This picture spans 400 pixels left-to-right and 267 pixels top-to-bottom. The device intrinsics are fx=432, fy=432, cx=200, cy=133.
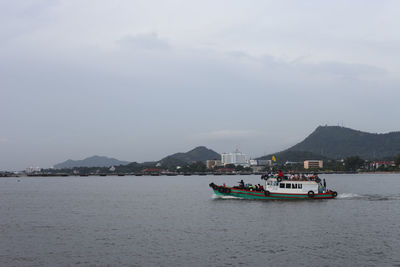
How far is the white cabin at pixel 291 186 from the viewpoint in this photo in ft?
210

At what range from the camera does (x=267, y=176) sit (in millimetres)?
65438

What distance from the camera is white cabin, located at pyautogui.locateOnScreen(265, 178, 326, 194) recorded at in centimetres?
6397

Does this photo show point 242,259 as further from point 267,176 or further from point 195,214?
point 267,176

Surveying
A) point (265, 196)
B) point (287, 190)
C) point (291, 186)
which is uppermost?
point (291, 186)

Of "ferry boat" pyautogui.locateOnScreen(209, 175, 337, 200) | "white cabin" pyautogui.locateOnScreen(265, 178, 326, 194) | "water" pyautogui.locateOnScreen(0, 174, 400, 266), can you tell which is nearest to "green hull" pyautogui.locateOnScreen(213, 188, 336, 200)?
"ferry boat" pyautogui.locateOnScreen(209, 175, 337, 200)

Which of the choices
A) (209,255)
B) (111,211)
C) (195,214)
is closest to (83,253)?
(209,255)

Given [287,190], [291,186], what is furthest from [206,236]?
[291,186]

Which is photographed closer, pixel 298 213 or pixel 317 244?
pixel 317 244

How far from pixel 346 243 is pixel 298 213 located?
58.9 ft

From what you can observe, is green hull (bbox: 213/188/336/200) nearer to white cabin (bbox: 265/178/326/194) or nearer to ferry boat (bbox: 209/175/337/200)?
ferry boat (bbox: 209/175/337/200)

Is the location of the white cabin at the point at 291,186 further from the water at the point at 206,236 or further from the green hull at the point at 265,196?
the water at the point at 206,236

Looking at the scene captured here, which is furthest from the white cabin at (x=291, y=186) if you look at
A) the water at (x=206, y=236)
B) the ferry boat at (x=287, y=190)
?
the water at (x=206, y=236)

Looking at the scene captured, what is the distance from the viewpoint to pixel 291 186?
211 feet

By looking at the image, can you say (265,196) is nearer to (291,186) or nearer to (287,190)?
(287,190)
